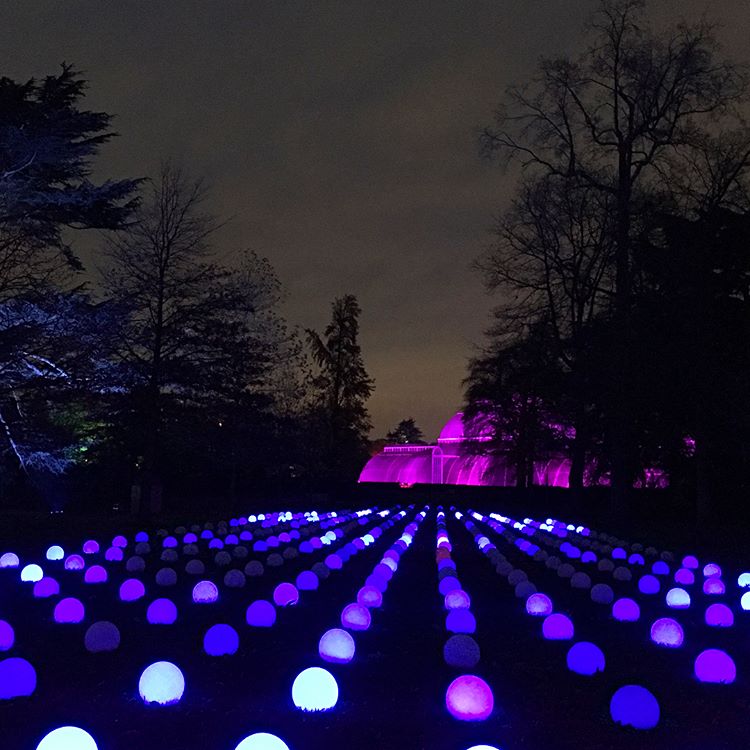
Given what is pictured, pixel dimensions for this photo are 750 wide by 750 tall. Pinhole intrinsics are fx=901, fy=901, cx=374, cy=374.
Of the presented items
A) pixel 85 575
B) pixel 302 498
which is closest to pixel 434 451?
pixel 302 498

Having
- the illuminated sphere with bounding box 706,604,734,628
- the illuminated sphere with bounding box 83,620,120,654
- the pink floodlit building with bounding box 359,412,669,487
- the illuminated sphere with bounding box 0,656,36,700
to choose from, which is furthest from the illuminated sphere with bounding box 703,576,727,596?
the pink floodlit building with bounding box 359,412,669,487

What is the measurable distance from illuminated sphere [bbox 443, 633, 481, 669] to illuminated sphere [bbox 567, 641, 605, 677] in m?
0.81

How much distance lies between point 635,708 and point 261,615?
4578 mm

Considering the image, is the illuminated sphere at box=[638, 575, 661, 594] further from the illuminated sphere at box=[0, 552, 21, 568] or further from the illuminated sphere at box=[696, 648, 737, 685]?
the illuminated sphere at box=[0, 552, 21, 568]

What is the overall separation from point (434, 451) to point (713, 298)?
1442 inches

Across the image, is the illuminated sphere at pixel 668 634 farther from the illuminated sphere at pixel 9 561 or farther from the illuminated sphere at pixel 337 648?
the illuminated sphere at pixel 9 561

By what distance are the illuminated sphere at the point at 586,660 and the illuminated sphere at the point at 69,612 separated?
17.4 feet

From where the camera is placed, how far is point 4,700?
6.48 m

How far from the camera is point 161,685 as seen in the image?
642cm

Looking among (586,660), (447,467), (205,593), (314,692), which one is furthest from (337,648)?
(447,467)

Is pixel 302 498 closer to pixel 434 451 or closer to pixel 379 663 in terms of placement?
pixel 434 451

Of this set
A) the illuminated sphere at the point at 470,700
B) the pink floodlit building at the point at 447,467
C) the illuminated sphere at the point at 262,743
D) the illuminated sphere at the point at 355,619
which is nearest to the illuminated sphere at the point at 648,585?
the illuminated sphere at the point at 355,619

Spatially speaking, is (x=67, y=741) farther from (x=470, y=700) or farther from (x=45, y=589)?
(x=45, y=589)

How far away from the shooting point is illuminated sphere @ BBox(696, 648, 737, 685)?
24.3 ft
